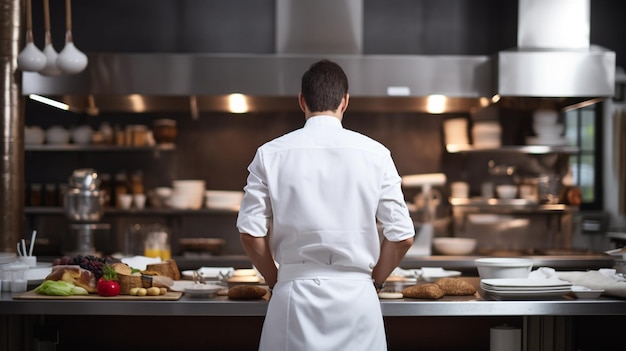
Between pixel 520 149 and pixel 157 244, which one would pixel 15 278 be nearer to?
pixel 157 244

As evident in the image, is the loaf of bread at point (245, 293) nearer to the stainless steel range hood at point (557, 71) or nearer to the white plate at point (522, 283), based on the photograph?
the white plate at point (522, 283)

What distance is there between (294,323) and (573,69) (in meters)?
3.40

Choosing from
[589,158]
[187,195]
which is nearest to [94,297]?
[187,195]

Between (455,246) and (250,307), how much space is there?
3.17 metres

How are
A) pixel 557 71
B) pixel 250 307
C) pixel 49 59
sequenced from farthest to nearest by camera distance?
1. pixel 557 71
2. pixel 49 59
3. pixel 250 307

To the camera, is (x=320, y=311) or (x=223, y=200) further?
(x=223, y=200)

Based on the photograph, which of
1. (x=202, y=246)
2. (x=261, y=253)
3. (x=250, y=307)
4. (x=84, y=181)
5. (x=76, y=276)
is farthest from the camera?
(x=202, y=246)

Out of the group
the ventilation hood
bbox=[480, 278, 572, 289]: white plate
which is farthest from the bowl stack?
bbox=[480, 278, 572, 289]: white plate

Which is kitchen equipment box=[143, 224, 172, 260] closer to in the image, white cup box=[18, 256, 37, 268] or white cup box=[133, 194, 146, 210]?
white cup box=[133, 194, 146, 210]

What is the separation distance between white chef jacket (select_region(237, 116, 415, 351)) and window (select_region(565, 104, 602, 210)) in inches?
186

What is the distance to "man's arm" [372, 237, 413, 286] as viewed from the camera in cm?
267

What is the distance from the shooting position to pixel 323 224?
2.53m

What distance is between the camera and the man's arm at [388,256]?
267cm

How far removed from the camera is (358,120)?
21.0 ft
